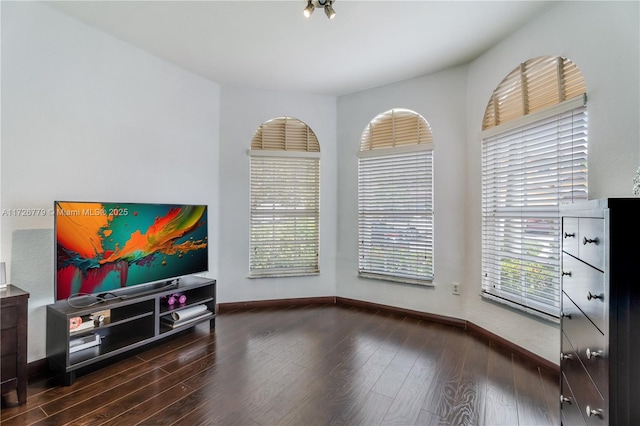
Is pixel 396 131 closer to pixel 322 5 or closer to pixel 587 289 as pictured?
pixel 322 5

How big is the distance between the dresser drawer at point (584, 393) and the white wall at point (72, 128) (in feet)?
11.2

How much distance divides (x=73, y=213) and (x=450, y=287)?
3.63 metres

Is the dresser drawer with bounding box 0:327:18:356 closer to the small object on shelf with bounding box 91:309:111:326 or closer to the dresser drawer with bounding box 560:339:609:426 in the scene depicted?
the small object on shelf with bounding box 91:309:111:326

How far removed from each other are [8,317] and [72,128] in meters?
1.52

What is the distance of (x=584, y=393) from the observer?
4.11ft

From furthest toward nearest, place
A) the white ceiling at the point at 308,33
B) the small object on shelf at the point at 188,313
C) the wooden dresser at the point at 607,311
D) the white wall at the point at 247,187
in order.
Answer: the white wall at the point at 247,187
the small object on shelf at the point at 188,313
the white ceiling at the point at 308,33
the wooden dresser at the point at 607,311

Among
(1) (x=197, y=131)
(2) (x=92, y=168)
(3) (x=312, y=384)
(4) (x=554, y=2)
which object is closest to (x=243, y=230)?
(1) (x=197, y=131)

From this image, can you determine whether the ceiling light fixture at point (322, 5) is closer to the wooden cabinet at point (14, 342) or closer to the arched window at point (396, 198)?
the arched window at point (396, 198)

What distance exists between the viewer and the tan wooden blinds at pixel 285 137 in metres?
3.89

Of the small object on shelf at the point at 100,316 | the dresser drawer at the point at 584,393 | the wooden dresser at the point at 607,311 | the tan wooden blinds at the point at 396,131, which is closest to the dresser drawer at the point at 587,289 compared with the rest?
the wooden dresser at the point at 607,311

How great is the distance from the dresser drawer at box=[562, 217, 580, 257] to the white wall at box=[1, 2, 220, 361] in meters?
3.40

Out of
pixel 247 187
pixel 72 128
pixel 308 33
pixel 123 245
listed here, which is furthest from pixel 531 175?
Answer: pixel 72 128

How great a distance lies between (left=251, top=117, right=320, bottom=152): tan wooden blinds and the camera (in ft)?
12.8

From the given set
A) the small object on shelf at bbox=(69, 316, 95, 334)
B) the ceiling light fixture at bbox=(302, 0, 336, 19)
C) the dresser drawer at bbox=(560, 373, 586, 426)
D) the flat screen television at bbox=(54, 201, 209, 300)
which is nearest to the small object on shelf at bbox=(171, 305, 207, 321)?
the flat screen television at bbox=(54, 201, 209, 300)
